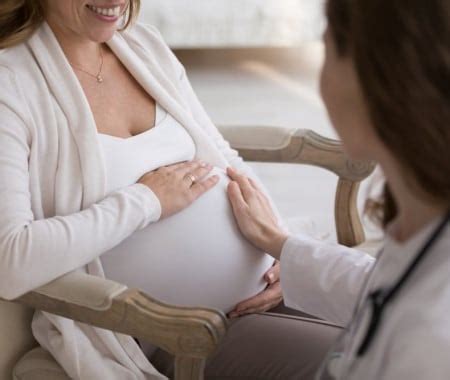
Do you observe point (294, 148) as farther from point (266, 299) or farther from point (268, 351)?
point (268, 351)

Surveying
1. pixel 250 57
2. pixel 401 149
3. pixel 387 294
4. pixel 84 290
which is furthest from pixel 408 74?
pixel 250 57

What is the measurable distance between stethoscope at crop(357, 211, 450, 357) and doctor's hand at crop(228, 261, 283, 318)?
79 cm

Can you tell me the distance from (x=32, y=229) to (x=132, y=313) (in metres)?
0.24

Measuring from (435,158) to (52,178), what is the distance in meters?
0.86

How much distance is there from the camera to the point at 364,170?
2.12 metres

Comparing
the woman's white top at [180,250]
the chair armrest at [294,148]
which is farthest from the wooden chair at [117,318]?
the chair armrest at [294,148]

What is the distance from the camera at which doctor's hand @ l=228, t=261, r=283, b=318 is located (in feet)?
5.99

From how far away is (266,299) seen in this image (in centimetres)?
185

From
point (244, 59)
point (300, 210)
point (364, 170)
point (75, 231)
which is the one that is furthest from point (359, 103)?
point (244, 59)

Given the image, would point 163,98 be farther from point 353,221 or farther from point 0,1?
point 353,221

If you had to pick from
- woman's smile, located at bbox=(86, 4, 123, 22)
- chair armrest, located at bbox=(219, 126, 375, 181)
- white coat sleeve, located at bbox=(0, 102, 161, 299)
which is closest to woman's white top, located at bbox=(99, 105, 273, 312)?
white coat sleeve, located at bbox=(0, 102, 161, 299)

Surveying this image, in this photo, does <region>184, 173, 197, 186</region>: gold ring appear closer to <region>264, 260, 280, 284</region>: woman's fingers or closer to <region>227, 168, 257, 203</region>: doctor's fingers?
<region>227, 168, 257, 203</region>: doctor's fingers

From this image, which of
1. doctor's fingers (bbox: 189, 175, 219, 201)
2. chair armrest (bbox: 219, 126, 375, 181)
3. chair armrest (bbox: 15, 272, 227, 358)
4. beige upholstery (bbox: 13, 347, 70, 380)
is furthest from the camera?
chair armrest (bbox: 219, 126, 375, 181)

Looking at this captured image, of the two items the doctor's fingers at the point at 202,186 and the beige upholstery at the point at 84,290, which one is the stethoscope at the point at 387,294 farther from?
the doctor's fingers at the point at 202,186
